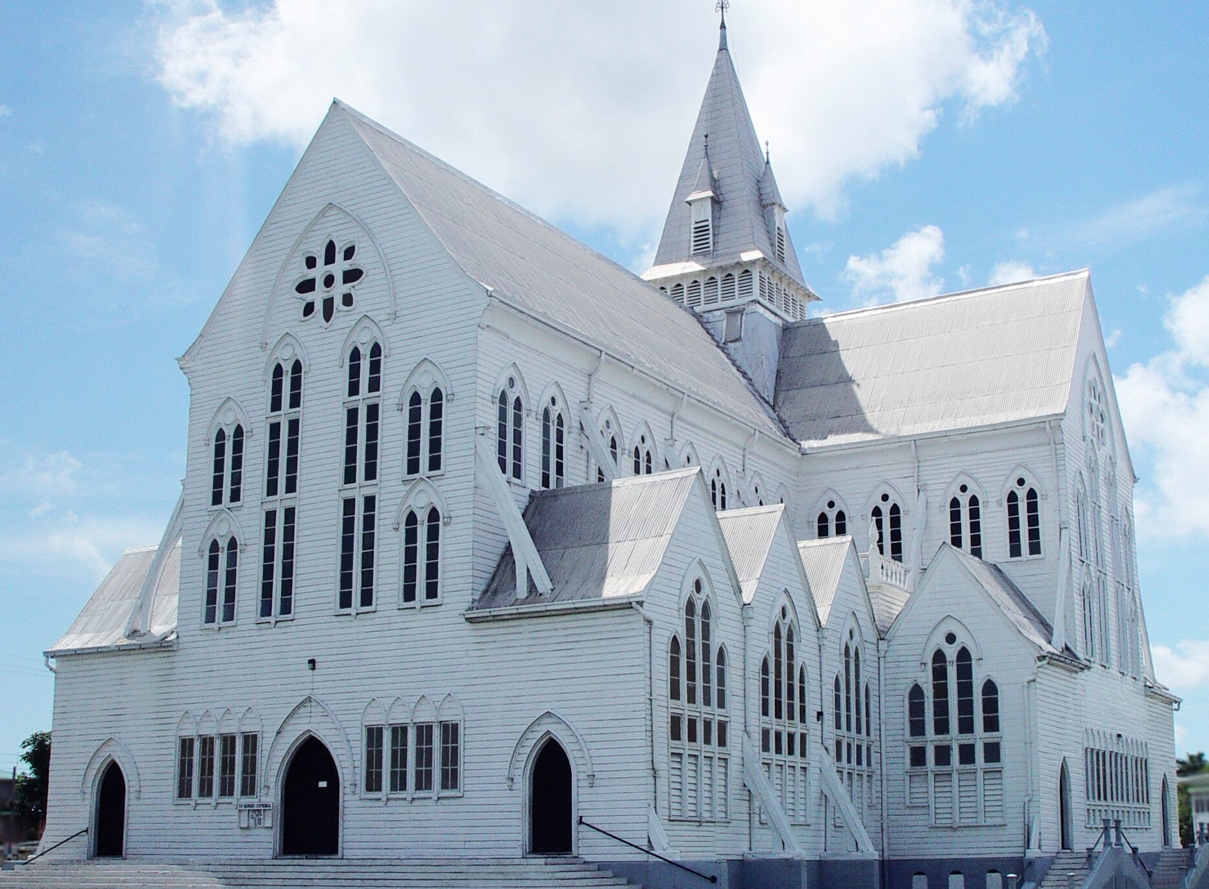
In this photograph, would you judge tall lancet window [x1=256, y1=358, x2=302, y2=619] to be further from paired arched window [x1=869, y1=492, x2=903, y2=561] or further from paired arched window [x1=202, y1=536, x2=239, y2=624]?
paired arched window [x1=869, y1=492, x2=903, y2=561]

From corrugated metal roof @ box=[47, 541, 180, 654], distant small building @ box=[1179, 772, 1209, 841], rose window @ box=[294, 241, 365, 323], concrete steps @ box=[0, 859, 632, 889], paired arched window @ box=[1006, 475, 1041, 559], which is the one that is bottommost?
concrete steps @ box=[0, 859, 632, 889]

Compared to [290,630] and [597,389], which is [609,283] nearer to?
[597,389]

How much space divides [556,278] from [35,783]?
30.6 metres

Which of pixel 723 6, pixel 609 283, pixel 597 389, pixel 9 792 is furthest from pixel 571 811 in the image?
pixel 723 6

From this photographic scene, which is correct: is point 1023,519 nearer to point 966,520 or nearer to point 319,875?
point 966,520

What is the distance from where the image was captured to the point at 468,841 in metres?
34.6

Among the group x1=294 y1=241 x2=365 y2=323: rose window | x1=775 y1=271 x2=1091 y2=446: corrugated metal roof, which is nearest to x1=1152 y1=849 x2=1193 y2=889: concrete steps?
x1=775 y1=271 x2=1091 y2=446: corrugated metal roof

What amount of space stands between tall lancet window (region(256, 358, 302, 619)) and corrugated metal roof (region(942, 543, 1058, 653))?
17876mm

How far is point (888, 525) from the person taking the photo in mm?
51719

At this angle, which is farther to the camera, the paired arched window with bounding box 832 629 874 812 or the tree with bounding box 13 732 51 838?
the tree with bounding box 13 732 51 838

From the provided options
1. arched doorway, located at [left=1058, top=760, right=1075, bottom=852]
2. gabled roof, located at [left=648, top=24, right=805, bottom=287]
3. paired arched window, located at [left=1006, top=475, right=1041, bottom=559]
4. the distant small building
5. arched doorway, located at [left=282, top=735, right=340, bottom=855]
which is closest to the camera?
the distant small building

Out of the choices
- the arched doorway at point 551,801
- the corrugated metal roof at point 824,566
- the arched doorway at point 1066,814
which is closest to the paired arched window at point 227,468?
the arched doorway at point 551,801

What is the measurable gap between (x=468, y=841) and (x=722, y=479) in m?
16.7

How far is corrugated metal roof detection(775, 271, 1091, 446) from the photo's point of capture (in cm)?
5147
